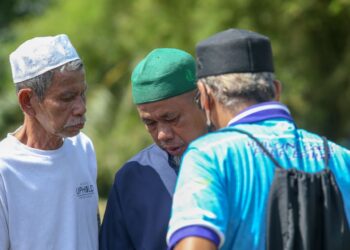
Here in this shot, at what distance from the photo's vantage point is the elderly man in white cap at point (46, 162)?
383cm

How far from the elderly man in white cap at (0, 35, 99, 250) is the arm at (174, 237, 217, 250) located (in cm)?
110

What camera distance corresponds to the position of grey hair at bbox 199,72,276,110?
10.2 feet

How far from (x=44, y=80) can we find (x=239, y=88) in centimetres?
113

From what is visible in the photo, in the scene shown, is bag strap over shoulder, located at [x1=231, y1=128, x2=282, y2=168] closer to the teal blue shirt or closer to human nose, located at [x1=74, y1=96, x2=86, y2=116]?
the teal blue shirt

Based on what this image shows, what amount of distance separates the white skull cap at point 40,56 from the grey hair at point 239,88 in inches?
38.9

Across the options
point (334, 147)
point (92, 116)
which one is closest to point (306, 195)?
point (334, 147)

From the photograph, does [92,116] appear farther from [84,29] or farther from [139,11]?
[139,11]

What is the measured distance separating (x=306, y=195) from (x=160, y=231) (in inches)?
40.6

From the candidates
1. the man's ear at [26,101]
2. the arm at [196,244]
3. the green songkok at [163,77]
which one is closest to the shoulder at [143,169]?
the green songkok at [163,77]

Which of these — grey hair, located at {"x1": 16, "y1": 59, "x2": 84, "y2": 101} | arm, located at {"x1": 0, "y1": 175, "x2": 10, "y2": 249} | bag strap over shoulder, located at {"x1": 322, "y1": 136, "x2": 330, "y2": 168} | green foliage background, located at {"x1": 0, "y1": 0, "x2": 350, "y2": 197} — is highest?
grey hair, located at {"x1": 16, "y1": 59, "x2": 84, "y2": 101}

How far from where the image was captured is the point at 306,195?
304cm

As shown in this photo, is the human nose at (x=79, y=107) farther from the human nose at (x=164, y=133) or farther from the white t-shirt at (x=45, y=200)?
the human nose at (x=164, y=133)

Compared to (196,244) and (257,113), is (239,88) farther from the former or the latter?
(196,244)

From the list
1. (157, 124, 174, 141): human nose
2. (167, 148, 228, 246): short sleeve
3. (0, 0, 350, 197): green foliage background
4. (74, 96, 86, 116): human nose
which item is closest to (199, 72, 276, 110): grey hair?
(167, 148, 228, 246): short sleeve
